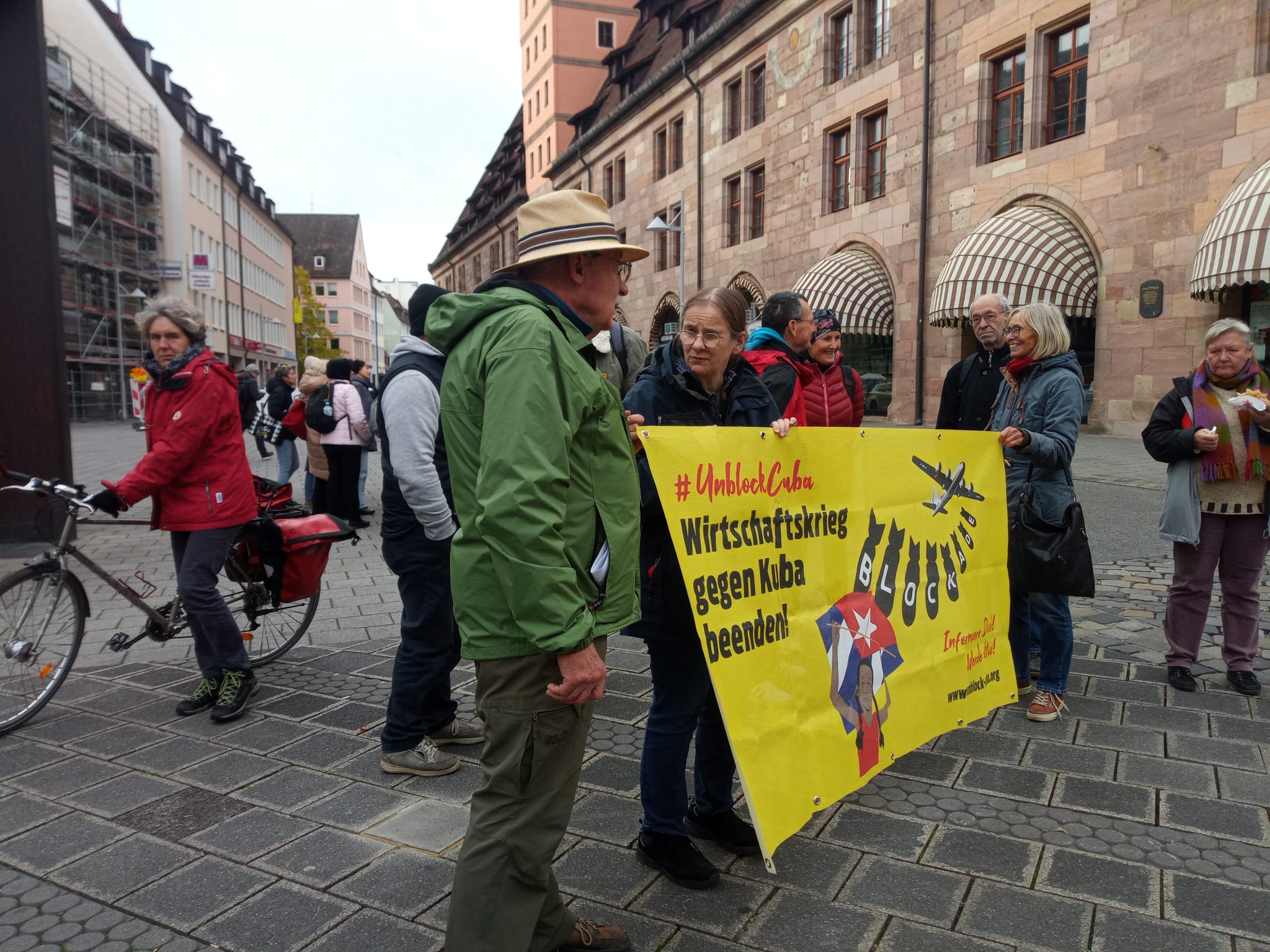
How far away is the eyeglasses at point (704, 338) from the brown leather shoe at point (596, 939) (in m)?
1.70

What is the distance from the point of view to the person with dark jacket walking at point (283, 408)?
38.9ft

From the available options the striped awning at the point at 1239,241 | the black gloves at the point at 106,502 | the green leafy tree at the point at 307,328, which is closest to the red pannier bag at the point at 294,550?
the black gloves at the point at 106,502

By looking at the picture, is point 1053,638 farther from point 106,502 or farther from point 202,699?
point 106,502

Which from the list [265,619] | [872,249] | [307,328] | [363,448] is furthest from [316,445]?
[307,328]

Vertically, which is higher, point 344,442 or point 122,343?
point 122,343

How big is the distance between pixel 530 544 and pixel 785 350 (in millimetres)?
2826

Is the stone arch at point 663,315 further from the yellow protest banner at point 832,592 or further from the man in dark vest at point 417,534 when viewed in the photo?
the man in dark vest at point 417,534

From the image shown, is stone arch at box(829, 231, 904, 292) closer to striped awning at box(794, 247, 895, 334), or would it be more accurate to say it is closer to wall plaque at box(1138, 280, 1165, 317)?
striped awning at box(794, 247, 895, 334)

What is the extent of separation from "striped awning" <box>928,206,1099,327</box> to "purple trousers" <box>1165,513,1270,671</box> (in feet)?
42.1

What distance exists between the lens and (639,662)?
16.5 feet

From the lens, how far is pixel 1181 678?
14.6ft

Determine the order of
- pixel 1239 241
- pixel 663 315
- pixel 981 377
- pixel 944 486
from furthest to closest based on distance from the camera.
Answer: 1. pixel 663 315
2. pixel 1239 241
3. pixel 981 377
4. pixel 944 486

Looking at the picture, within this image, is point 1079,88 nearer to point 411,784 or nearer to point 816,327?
point 816,327

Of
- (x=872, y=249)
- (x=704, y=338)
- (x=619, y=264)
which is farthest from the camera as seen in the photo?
(x=872, y=249)
